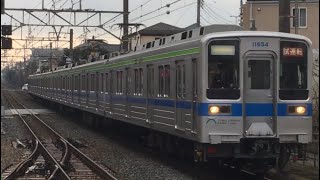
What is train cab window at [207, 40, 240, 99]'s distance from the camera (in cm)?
1004

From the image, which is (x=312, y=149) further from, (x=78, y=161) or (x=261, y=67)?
(x=78, y=161)

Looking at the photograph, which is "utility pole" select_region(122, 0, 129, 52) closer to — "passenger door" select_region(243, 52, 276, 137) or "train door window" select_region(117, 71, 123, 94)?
"train door window" select_region(117, 71, 123, 94)

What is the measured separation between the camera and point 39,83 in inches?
2085

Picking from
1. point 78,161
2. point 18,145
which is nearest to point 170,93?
point 78,161

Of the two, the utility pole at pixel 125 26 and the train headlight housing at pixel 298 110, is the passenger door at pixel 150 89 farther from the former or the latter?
the utility pole at pixel 125 26

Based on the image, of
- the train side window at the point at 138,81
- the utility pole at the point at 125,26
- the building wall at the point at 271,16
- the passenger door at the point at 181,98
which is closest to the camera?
the passenger door at the point at 181,98

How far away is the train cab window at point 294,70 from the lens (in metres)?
10.3

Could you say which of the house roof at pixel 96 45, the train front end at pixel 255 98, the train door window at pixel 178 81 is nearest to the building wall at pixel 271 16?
the house roof at pixel 96 45

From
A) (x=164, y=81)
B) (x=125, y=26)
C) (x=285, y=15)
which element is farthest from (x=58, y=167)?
(x=125, y=26)

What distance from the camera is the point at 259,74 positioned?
10.2 meters

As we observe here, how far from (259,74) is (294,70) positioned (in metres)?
0.67

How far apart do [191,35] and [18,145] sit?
31.7ft

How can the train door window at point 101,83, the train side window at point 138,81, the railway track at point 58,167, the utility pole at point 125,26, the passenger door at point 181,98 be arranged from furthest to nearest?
the utility pole at point 125,26 < the train door window at point 101,83 < the train side window at point 138,81 < the railway track at point 58,167 < the passenger door at point 181,98

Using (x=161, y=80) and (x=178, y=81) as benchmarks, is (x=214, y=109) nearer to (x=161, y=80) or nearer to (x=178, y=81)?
(x=178, y=81)
